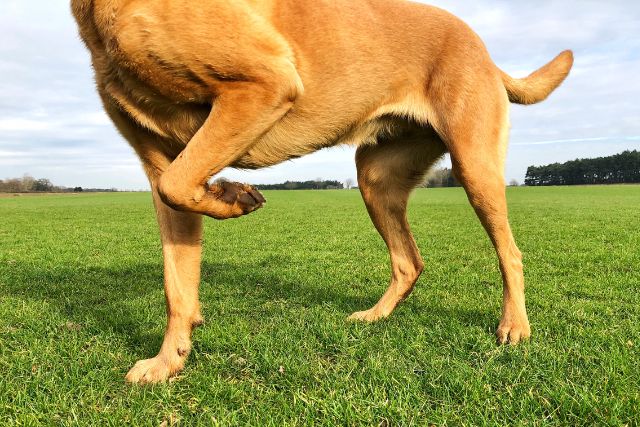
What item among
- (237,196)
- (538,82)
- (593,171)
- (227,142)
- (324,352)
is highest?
(593,171)

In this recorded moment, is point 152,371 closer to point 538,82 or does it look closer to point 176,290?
point 176,290

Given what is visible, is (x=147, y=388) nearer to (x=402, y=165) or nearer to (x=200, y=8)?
(x=200, y=8)

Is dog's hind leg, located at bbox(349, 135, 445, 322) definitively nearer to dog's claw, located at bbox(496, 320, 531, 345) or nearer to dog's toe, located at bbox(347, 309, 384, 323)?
dog's toe, located at bbox(347, 309, 384, 323)

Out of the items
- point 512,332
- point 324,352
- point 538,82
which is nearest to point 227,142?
point 324,352

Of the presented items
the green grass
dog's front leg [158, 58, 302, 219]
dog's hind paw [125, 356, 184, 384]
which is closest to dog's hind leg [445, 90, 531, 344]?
the green grass

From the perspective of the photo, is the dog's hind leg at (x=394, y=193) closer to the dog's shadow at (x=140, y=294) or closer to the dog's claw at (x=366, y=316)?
the dog's claw at (x=366, y=316)

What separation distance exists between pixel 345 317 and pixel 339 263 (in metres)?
3.63

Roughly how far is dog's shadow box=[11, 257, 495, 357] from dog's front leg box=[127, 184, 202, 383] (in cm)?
41

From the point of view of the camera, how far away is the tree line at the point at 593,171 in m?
74.8

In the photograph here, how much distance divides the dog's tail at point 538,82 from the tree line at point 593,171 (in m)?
80.8

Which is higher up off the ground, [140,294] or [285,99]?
[285,99]

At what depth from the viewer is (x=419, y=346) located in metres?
3.13

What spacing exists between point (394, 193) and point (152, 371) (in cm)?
235

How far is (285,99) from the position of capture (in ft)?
9.00
